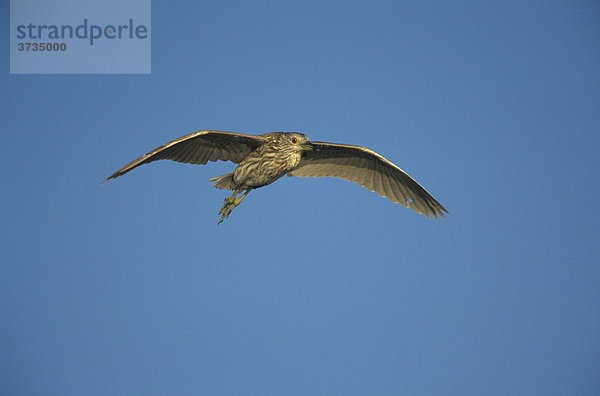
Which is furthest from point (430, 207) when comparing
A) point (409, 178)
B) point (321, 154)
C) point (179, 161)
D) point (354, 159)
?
point (179, 161)

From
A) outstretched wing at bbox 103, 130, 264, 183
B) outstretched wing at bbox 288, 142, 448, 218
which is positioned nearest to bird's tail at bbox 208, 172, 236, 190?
outstretched wing at bbox 103, 130, 264, 183

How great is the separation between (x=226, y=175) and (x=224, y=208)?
0.67 meters

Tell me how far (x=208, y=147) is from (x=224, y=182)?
767 millimetres

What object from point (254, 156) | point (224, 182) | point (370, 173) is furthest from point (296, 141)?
point (370, 173)

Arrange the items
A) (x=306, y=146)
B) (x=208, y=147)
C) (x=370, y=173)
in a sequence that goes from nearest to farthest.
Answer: (x=306, y=146), (x=208, y=147), (x=370, y=173)

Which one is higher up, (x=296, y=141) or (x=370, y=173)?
(x=296, y=141)

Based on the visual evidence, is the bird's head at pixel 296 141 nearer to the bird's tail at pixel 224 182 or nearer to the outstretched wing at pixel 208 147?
the outstretched wing at pixel 208 147

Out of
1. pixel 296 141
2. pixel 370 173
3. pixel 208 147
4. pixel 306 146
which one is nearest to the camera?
pixel 296 141

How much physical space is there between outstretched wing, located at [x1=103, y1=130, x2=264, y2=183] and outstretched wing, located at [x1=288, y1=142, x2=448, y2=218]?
5.86 feet

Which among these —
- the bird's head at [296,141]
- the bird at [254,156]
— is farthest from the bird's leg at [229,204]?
the bird's head at [296,141]

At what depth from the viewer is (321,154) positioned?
11609 millimetres

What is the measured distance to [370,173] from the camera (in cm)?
1205

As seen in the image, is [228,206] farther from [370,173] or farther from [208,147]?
[370,173]

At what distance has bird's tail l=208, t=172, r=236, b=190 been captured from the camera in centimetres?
1009
